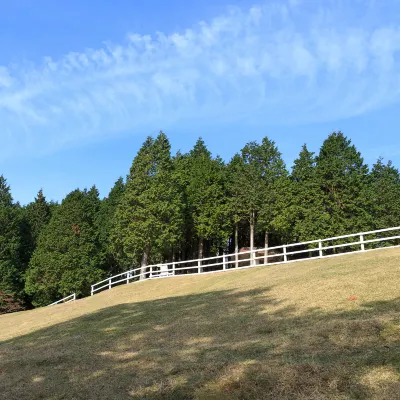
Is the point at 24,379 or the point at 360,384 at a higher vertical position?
the point at 360,384

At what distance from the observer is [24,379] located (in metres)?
8.02

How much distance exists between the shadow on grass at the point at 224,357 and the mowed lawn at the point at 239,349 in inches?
1.0

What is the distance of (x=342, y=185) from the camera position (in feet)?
133

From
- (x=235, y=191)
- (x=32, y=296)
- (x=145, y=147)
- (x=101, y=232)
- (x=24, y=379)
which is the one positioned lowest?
(x=32, y=296)

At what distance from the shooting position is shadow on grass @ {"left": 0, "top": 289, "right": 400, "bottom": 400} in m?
5.58

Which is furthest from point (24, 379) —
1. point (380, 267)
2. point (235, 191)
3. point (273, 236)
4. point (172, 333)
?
point (273, 236)

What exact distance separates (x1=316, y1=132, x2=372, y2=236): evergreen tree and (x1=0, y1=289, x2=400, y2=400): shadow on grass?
28.3m

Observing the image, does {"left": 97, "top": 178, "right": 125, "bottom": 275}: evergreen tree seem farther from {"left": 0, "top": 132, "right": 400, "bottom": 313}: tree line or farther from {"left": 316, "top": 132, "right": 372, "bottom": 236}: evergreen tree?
{"left": 316, "top": 132, "right": 372, "bottom": 236}: evergreen tree

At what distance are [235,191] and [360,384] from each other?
40.0 m

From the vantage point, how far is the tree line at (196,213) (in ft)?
126

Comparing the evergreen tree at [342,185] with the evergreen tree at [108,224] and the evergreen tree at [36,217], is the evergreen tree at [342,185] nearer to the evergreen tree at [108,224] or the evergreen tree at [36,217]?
the evergreen tree at [108,224]

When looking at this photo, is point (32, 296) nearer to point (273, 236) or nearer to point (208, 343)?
point (273, 236)

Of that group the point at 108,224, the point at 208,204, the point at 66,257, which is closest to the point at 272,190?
the point at 208,204

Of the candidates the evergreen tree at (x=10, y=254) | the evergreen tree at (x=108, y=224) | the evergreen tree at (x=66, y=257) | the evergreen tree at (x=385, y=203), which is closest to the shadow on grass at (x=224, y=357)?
the evergreen tree at (x=66, y=257)
